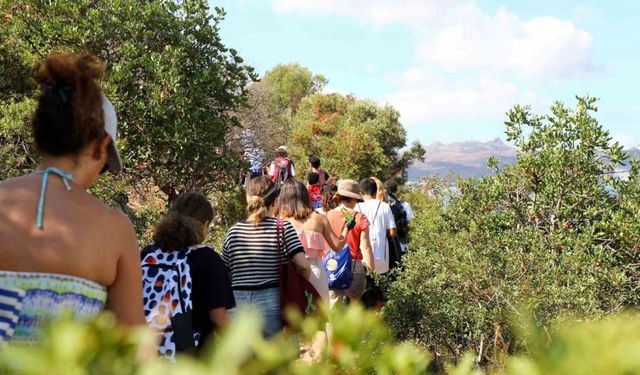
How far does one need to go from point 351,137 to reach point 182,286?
21242mm

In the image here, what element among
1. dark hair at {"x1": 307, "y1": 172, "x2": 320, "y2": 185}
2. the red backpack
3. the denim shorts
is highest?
the red backpack

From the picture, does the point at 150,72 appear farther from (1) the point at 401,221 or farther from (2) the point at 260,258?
(2) the point at 260,258

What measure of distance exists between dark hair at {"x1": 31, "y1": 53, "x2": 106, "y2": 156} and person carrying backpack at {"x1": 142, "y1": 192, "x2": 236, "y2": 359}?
1793mm

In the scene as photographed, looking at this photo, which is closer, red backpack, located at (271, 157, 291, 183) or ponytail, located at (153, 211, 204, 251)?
ponytail, located at (153, 211, 204, 251)

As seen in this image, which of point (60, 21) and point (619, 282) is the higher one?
point (60, 21)

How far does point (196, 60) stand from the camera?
11266mm

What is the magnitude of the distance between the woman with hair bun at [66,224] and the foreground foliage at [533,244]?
4.18 meters

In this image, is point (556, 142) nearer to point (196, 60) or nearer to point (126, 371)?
point (196, 60)

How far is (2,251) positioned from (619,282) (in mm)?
5202

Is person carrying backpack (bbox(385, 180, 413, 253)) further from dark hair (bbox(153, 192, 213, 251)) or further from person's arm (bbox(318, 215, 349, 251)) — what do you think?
dark hair (bbox(153, 192, 213, 251))

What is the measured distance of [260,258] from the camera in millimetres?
5840

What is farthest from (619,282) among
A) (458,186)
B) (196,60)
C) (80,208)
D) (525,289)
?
(196,60)

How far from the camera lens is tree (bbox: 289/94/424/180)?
25.2m

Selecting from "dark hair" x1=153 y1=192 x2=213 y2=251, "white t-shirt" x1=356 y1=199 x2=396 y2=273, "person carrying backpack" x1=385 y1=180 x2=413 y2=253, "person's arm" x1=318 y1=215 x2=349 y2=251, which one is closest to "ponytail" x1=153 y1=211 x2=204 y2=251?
"dark hair" x1=153 y1=192 x2=213 y2=251
